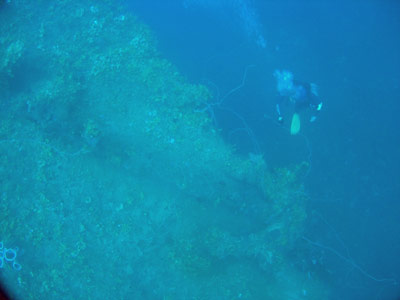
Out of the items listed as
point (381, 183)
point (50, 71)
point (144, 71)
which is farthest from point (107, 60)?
point (381, 183)

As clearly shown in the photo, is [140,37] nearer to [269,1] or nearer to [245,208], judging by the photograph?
[269,1]

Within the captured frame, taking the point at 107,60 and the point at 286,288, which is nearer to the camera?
the point at 286,288

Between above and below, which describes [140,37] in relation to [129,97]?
above

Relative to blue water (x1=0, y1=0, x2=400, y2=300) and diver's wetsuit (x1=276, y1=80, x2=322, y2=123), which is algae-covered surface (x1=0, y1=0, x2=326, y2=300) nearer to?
blue water (x1=0, y1=0, x2=400, y2=300)

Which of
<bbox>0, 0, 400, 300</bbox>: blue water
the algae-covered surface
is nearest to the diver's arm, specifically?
<bbox>0, 0, 400, 300</bbox>: blue water

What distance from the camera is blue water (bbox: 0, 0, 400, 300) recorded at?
402 cm

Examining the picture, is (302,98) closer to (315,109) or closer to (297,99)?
(297,99)

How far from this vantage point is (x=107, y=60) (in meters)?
4.89

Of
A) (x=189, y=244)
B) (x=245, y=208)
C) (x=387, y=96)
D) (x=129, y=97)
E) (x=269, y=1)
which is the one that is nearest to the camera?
(x=189, y=244)

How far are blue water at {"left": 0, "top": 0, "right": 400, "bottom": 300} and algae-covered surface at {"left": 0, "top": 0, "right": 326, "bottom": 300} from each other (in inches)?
0.9

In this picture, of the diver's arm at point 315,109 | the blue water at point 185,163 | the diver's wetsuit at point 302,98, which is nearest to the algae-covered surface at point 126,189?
the blue water at point 185,163

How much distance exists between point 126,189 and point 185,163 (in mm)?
1107

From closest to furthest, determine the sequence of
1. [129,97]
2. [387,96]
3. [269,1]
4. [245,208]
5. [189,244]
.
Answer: [189,244]
[245,208]
[129,97]
[387,96]
[269,1]

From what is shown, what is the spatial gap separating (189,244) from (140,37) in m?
4.17
